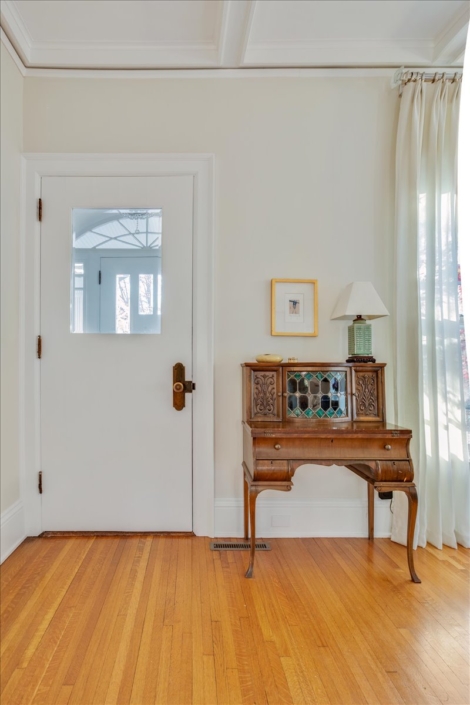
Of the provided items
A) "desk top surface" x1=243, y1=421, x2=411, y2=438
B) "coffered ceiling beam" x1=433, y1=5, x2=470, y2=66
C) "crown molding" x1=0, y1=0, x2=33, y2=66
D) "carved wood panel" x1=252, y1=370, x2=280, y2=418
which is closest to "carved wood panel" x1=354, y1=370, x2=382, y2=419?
"desk top surface" x1=243, y1=421, x2=411, y2=438

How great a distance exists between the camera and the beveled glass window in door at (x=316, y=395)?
242cm

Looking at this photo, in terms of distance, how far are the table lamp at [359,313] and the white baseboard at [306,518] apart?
3.07 feet

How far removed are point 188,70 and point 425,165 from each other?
1.56m

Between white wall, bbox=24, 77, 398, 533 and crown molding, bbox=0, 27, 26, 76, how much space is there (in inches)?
3.2

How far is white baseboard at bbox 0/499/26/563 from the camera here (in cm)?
226

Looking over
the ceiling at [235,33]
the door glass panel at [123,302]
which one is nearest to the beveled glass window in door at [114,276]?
the door glass panel at [123,302]

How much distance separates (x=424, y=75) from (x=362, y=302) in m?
1.46

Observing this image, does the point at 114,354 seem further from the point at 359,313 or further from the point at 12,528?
the point at 359,313

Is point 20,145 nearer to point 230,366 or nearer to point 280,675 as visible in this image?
point 230,366

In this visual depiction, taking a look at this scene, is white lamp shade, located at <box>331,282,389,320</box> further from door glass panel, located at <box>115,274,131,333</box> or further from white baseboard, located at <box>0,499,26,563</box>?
white baseboard, located at <box>0,499,26,563</box>

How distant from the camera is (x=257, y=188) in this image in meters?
2.58

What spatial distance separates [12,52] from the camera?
2.38 metres

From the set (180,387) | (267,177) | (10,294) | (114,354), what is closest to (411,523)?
(180,387)

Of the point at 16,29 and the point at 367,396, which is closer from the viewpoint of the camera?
the point at 16,29
